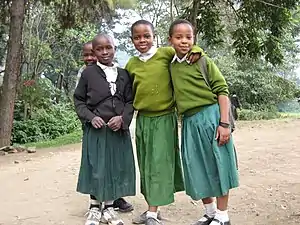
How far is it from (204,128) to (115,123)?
621mm

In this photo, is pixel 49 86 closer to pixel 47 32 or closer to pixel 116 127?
pixel 47 32

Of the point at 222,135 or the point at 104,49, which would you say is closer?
the point at 222,135

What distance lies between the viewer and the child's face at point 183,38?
310 centimetres

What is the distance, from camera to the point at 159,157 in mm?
3275

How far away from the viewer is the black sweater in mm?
3314

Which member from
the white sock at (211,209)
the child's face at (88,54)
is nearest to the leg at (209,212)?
the white sock at (211,209)

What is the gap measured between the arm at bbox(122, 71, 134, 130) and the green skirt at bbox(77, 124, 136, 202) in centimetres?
11

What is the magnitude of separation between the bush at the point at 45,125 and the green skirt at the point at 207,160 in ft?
31.4

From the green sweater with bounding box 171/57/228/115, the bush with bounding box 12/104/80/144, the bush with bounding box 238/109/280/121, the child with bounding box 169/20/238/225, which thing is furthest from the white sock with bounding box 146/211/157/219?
the bush with bounding box 238/109/280/121

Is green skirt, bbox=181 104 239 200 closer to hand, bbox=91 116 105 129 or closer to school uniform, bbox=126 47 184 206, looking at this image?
school uniform, bbox=126 47 184 206

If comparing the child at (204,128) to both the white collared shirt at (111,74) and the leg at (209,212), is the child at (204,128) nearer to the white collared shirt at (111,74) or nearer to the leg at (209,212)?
the leg at (209,212)

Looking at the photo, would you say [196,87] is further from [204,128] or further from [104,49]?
[104,49]

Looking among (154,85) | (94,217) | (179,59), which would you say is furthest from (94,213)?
(179,59)

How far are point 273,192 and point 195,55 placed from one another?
2.05 meters
